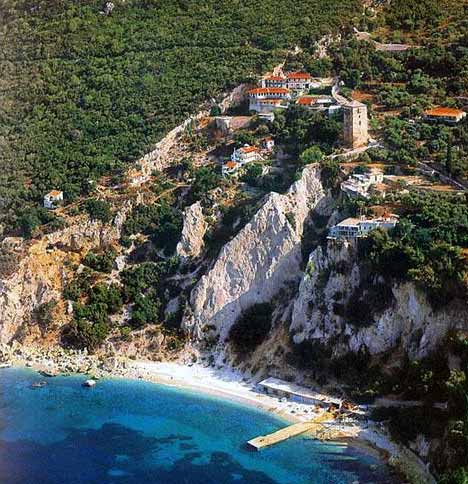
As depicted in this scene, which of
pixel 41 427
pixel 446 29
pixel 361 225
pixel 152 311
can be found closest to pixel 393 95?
pixel 446 29

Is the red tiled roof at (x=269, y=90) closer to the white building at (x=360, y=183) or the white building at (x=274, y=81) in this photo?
the white building at (x=274, y=81)

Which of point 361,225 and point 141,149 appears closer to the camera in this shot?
point 361,225

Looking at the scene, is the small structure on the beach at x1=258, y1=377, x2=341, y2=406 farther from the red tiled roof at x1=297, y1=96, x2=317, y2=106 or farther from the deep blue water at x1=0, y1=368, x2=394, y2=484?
the red tiled roof at x1=297, y1=96, x2=317, y2=106

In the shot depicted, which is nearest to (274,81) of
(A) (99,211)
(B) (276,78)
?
(B) (276,78)

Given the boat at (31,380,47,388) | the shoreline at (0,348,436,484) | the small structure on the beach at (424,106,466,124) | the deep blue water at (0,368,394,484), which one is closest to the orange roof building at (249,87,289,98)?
the small structure on the beach at (424,106,466,124)

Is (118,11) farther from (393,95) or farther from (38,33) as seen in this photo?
(393,95)
